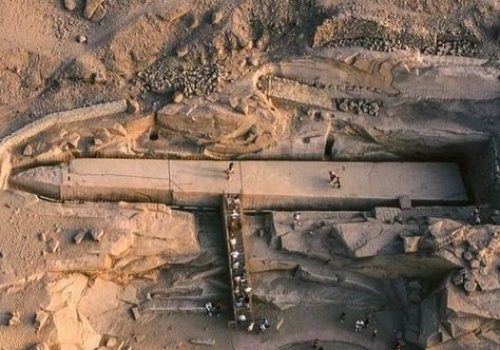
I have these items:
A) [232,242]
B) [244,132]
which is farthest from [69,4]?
[232,242]

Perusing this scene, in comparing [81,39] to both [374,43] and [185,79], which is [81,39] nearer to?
[185,79]

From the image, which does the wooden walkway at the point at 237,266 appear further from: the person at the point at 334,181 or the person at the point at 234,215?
the person at the point at 334,181

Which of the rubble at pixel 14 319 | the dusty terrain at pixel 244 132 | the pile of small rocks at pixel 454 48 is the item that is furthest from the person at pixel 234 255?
the pile of small rocks at pixel 454 48

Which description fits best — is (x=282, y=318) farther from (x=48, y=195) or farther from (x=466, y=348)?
(x=48, y=195)

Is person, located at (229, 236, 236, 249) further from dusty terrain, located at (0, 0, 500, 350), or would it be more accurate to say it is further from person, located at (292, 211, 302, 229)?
person, located at (292, 211, 302, 229)

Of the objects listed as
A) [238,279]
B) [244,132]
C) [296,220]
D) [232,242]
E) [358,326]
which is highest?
[244,132]

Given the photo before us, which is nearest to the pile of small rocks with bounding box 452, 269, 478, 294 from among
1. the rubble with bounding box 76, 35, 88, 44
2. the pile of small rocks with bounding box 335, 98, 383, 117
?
the pile of small rocks with bounding box 335, 98, 383, 117
